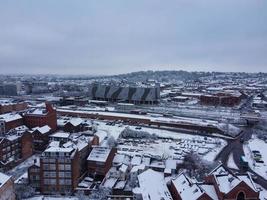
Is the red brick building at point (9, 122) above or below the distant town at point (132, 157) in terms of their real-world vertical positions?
above

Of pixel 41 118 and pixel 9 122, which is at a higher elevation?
pixel 41 118

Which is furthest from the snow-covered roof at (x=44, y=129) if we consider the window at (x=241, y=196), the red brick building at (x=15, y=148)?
the window at (x=241, y=196)

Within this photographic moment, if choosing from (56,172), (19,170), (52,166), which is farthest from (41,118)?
(56,172)

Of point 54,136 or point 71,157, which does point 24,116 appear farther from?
point 71,157

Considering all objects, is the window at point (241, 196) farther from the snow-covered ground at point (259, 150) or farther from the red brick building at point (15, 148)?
the red brick building at point (15, 148)

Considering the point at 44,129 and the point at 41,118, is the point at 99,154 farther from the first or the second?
the point at 41,118

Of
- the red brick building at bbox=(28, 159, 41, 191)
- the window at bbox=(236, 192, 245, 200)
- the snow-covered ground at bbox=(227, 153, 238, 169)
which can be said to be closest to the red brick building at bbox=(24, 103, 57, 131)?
the red brick building at bbox=(28, 159, 41, 191)
